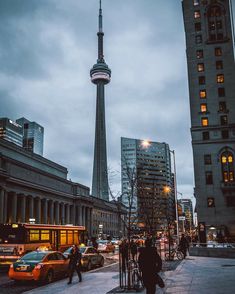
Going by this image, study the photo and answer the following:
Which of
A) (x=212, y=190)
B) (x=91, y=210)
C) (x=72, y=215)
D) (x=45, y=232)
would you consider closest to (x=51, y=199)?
(x=72, y=215)

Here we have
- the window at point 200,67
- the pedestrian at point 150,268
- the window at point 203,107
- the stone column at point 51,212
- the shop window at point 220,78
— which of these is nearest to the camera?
the pedestrian at point 150,268

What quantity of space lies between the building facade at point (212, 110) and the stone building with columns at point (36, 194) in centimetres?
4114

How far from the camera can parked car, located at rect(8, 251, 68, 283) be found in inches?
738

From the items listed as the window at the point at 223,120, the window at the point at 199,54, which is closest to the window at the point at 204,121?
the window at the point at 223,120

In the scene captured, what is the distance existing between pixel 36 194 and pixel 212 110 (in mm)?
53076

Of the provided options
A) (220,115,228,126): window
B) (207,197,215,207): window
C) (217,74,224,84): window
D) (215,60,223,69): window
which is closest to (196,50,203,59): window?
(215,60,223,69): window

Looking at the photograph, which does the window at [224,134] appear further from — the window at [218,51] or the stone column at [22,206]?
the stone column at [22,206]

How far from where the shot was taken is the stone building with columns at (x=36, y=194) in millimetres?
81938

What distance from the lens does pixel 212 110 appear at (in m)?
66.7

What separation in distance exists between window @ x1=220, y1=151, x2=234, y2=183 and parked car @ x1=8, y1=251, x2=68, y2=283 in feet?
159

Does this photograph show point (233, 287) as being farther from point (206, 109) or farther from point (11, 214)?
point (11, 214)

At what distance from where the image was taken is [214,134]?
215 ft

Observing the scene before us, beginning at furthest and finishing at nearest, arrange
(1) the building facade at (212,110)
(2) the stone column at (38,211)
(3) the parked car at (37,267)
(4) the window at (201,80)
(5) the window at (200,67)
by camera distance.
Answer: (2) the stone column at (38,211)
(5) the window at (200,67)
(4) the window at (201,80)
(1) the building facade at (212,110)
(3) the parked car at (37,267)

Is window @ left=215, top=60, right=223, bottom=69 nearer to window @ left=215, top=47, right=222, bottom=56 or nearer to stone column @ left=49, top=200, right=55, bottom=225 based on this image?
window @ left=215, top=47, right=222, bottom=56
